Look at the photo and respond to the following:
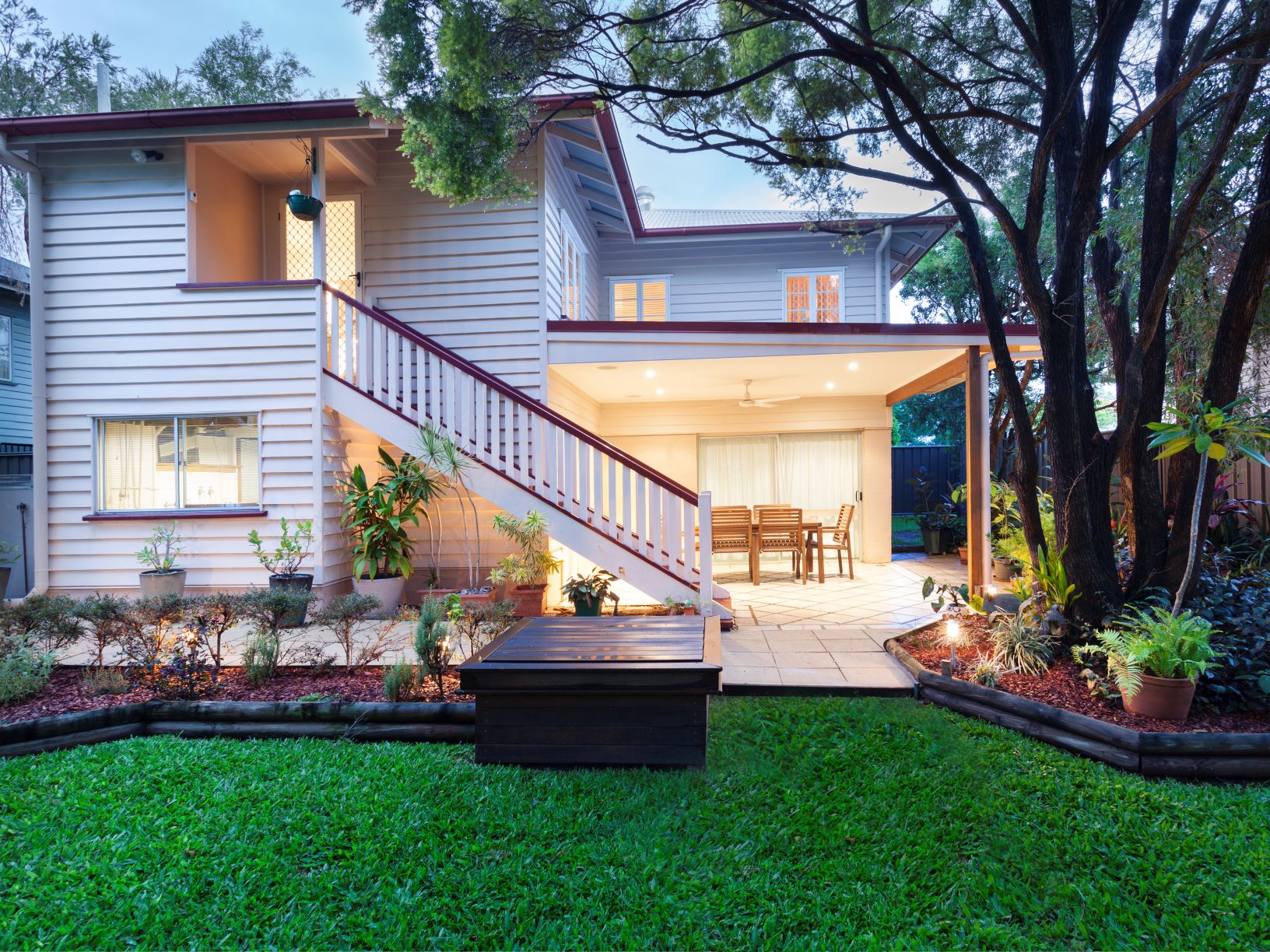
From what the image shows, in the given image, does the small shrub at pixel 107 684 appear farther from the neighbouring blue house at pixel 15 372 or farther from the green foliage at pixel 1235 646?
the neighbouring blue house at pixel 15 372

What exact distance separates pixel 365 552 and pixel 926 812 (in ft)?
16.8

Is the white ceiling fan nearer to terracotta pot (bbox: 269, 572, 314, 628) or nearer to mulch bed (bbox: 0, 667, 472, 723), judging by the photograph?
terracotta pot (bbox: 269, 572, 314, 628)

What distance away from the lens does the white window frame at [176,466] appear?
250 inches

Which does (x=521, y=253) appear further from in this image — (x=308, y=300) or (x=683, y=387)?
(x=683, y=387)

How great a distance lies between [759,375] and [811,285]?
3.01 m

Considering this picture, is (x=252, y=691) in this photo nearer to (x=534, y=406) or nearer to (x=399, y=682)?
(x=399, y=682)

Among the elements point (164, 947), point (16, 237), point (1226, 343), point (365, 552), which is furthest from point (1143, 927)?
point (16, 237)

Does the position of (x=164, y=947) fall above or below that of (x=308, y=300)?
below

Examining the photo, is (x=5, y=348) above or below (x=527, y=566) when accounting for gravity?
above

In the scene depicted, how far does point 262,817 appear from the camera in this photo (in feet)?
8.27

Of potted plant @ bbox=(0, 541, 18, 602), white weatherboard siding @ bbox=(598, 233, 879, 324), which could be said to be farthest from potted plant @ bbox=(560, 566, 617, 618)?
potted plant @ bbox=(0, 541, 18, 602)

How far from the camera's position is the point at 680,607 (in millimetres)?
5324

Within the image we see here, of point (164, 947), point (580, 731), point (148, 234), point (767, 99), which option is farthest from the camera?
point (148, 234)

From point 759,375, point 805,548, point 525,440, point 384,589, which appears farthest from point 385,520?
point 805,548
